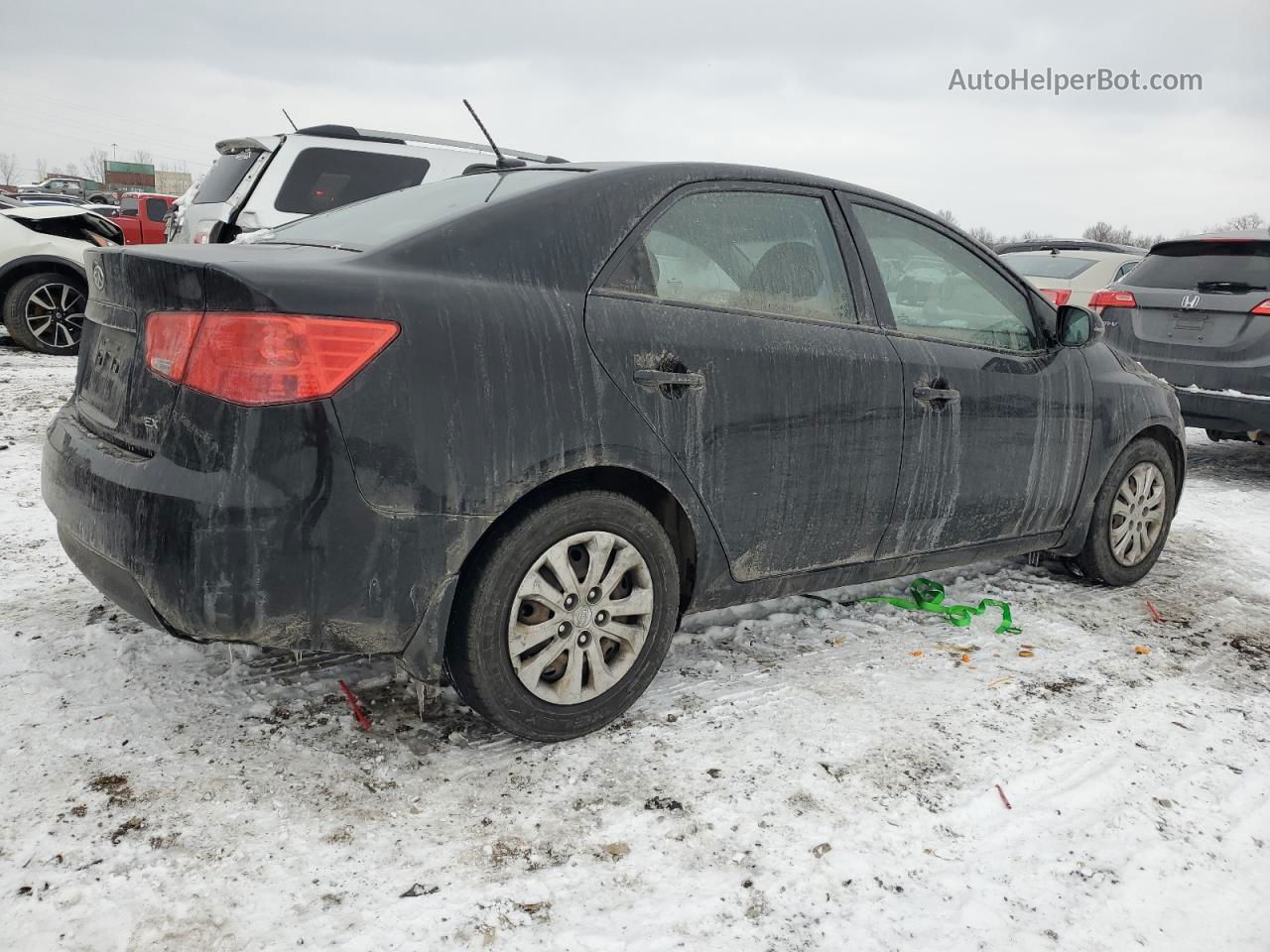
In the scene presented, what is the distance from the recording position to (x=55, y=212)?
9742 mm

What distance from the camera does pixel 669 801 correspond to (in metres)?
2.53

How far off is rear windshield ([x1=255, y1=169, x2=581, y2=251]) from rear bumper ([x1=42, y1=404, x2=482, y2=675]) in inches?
28.5

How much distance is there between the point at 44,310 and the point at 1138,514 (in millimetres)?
9512

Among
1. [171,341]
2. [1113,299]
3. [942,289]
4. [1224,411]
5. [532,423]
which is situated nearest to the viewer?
[171,341]

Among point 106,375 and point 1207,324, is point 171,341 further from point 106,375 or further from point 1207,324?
point 1207,324

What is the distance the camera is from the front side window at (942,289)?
3.43 meters

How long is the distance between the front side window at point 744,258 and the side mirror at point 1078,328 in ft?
3.96

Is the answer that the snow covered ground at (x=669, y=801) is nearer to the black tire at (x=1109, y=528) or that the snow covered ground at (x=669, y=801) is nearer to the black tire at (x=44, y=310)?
the black tire at (x=1109, y=528)

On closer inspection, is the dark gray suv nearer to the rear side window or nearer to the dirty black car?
the dirty black car

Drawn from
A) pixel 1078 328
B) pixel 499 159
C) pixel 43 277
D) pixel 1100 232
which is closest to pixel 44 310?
pixel 43 277

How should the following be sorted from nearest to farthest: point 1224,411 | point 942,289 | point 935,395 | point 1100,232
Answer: point 935,395 < point 942,289 < point 1224,411 < point 1100,232

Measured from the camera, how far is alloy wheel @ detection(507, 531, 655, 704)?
8.57 ft

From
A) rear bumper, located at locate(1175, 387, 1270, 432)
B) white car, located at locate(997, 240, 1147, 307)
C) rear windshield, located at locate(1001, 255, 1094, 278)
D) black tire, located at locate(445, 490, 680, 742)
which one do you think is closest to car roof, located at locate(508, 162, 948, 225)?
black tire, located at locate(445, 490, 680, 742)

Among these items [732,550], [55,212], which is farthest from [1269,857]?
[55,212]
